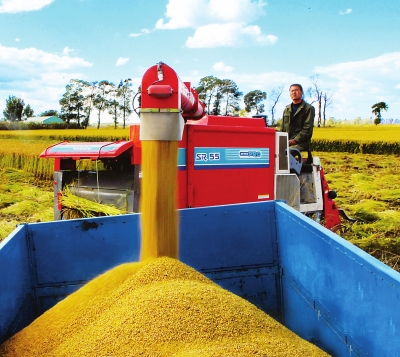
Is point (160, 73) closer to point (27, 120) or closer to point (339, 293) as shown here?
point (339, 293)

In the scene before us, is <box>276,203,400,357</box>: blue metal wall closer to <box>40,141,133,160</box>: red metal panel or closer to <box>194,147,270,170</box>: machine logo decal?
<box>194,147,270,170</box>: machine logo decal

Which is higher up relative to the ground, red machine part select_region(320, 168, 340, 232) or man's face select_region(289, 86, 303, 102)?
man's face select_region(289, 86, 303, 102)

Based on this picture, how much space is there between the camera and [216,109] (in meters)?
5.02

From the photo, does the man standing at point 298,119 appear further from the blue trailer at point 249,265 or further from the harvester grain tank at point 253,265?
the blue trailer at point 249,265

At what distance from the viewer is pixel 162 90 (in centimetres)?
277

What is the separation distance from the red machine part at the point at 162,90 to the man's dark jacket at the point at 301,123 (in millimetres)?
2206

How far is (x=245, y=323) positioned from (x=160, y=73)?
1662 mm

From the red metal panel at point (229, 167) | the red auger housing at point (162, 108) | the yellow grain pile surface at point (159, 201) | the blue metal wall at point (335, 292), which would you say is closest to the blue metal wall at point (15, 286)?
the yellow grain pile surface at point (159, 201)

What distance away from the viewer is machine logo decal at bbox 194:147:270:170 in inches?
163

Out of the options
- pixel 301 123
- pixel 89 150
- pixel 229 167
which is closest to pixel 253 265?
pixel 229 167

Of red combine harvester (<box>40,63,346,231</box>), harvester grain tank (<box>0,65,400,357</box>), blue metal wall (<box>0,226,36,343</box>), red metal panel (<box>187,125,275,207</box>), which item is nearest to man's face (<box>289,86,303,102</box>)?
red combine harvester (<box>40,63,346,231</box>)

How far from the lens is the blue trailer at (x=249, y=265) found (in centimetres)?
191

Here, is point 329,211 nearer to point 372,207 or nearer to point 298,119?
point 298,119

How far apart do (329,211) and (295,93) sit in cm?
146
